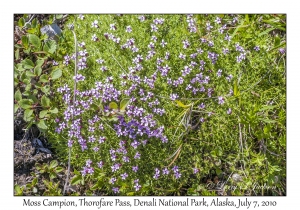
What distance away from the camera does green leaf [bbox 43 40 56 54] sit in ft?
13.0

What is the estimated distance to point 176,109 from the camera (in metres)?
3.89

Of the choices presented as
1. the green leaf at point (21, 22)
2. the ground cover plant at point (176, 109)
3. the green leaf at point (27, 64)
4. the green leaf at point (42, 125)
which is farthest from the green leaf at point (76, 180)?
the green leaf at point (21, 22)

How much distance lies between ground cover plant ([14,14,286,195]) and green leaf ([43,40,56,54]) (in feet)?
0.30

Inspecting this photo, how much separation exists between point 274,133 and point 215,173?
0.76m

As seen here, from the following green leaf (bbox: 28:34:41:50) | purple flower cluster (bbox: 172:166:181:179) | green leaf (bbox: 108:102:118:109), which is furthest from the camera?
green leaf (bbox: 28:34:41:50)

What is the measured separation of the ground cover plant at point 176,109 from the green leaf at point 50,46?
0.09 metres

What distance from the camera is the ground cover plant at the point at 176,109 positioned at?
3828mm

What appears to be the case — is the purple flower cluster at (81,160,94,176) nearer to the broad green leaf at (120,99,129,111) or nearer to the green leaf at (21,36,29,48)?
the broad green leaf at (120,99,129,111)

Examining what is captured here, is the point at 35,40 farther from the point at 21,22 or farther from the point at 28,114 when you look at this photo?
the point at 28,114

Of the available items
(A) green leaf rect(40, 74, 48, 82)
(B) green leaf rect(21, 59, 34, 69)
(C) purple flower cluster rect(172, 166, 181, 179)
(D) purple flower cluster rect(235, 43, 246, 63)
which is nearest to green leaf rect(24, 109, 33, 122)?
(A) green leaf rect(40, 74, 48, 82)
